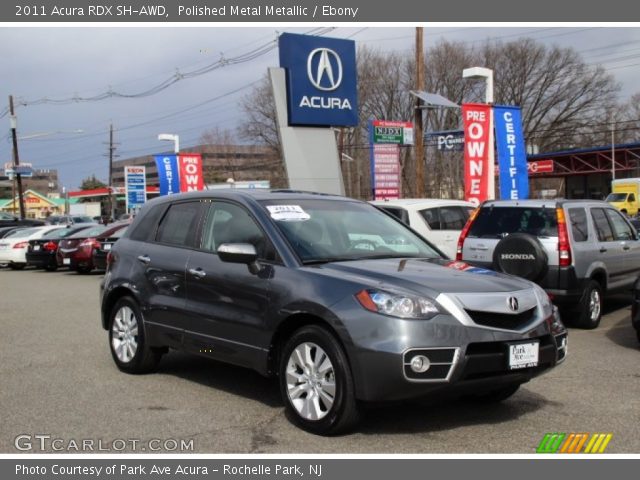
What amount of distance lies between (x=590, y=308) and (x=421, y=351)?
5.65 m

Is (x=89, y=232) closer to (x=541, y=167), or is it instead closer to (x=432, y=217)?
(x=432, y=217)

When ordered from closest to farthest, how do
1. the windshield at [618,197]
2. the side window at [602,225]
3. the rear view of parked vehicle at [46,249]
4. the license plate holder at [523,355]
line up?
1. the license plate holder at [523,355]
2. the side window at [602,225]
3. the rear view of parked vehicle at [46,249]
4. the windshield at [618,197]

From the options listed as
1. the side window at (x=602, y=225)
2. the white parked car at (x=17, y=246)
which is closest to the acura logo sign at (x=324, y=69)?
the side window at (x=602, y=225)

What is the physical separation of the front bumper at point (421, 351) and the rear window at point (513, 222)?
5.01 metres

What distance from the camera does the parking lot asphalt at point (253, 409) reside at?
4.86 meters

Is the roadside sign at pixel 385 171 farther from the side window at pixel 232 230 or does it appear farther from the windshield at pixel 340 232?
the side window at pixel 232 230

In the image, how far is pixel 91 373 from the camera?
7.17 m


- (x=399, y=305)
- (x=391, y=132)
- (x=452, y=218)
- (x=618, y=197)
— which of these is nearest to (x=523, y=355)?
(x=399, y=305)

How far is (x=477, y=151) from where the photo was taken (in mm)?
17625

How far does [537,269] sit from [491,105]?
9871mm

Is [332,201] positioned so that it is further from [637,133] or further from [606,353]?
[637,133]

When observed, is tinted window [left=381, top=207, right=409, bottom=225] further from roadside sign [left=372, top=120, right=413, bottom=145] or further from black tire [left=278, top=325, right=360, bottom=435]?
roadside sign [left=372, top=120, right=413, bottom=145]

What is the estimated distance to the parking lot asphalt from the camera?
486 centimetres

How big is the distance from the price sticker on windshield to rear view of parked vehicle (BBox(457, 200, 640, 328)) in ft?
12.3
